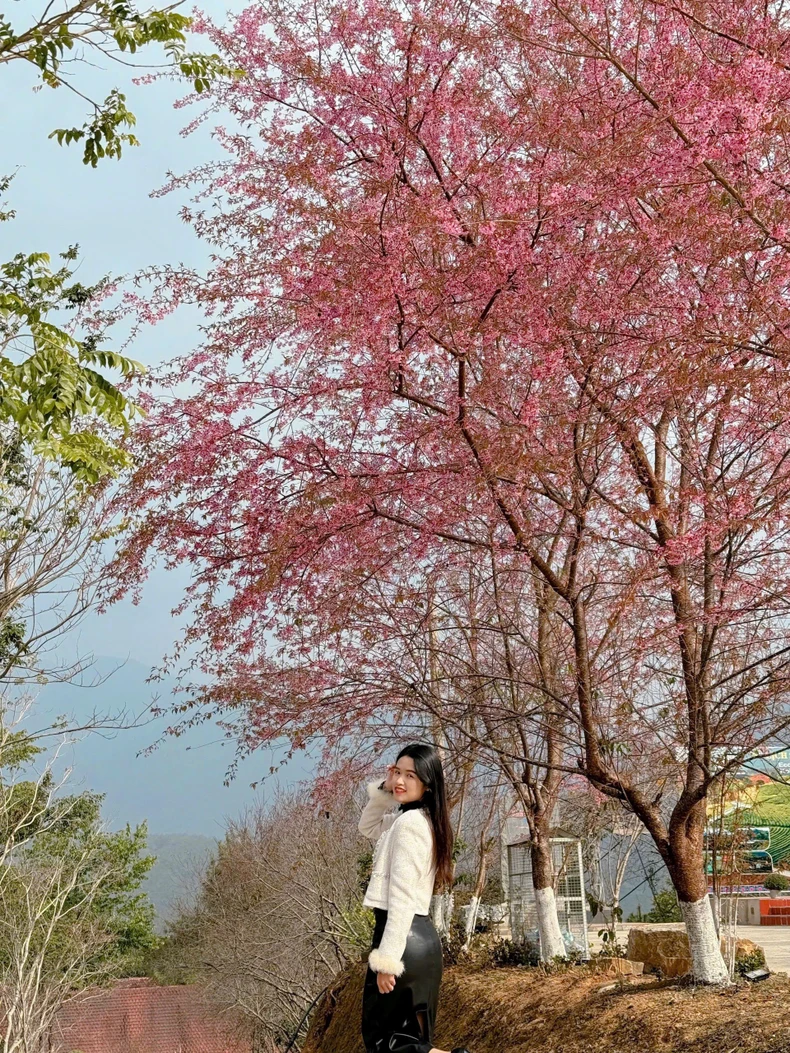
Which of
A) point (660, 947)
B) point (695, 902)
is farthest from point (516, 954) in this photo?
point (695, 902)

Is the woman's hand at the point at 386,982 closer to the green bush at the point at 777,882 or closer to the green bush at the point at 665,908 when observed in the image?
the green bush at the point at 665,908

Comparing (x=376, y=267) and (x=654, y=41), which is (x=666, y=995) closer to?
(x=376, y=267)

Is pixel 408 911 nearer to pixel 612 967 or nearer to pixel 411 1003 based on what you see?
pixel 411 1003

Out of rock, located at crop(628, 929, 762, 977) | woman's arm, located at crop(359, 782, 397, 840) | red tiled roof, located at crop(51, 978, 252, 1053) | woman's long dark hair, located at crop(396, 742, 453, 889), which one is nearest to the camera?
woman's long dark hair, located at crop(396, 742, 453, 889)

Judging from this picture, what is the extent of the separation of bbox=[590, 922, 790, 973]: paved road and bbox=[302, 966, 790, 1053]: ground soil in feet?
8.53

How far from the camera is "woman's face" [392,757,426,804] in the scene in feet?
11.7

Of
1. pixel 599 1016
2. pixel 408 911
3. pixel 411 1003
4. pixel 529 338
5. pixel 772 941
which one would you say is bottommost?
pixel 772 941

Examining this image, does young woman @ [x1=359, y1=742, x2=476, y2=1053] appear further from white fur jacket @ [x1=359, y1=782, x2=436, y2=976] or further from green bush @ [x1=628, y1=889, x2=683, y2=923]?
green bush @ [x1=628, y1=889, x2=683, y2=923]

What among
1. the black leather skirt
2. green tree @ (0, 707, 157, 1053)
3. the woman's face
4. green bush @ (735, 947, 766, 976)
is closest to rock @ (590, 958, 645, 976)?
green bush @ (735, 947, 766, 976)

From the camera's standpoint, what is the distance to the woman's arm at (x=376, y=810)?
12.3ft

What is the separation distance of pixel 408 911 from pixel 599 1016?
2697 millimetres

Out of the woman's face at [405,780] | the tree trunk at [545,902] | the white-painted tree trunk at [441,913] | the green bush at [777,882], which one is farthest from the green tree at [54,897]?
the green bush at [777,882]

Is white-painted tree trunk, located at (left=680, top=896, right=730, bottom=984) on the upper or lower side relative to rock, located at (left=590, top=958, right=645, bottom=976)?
upper

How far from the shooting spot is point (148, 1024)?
2347cm
